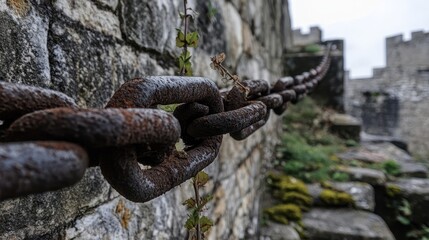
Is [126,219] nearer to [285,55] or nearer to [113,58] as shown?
[113,58]

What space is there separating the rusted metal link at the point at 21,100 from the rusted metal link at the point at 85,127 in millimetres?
41

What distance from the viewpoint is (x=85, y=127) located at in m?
0.28

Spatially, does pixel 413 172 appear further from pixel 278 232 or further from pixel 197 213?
pixel 197 213

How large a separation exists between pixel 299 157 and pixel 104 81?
3305mm

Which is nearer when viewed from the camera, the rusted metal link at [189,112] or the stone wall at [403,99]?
the rusted metal link at [189,112]

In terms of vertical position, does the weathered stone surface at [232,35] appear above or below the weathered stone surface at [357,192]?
above

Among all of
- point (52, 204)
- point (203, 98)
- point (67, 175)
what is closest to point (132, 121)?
point (67, 175)

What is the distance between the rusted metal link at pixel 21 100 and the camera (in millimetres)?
323

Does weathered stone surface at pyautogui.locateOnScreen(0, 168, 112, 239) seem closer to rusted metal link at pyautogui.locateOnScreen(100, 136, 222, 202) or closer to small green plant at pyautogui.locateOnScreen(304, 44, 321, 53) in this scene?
rusted metal link at pyautogui.locateOnScreen(100, 136, 222, 202)

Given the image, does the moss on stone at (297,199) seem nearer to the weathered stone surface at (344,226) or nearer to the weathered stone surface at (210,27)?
the weathered stone surface at (344,226)

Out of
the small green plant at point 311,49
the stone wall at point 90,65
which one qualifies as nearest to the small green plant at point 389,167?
the small green plant at point 311,49

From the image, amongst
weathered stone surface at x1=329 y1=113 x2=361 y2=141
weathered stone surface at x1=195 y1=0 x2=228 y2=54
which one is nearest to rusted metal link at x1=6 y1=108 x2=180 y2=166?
weathered stone surface at x1=195 y1=0 x2=228 y2=54

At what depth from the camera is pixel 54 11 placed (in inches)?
23.9

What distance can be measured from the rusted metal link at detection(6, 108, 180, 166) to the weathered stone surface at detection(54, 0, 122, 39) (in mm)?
396
